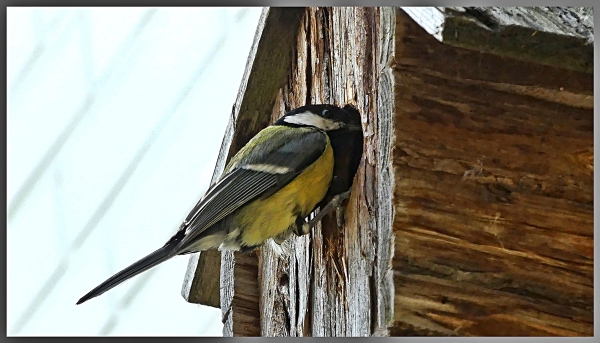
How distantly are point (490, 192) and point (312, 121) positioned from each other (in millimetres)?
373

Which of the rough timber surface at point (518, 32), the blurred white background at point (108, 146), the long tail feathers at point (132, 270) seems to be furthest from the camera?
the blurred white background at point (108, 146)

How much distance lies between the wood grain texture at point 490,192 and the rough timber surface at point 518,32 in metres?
0.03

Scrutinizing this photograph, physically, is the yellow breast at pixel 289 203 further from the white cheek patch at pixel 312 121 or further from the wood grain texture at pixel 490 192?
the wood grain texture at pixel 490 192

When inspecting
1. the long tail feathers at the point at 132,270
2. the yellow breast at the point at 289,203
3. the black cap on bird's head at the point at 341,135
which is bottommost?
the long tail feathers at the point at 132,270

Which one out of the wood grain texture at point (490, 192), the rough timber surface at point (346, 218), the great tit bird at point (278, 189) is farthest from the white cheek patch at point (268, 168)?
the wood grain texture at point (490, 192)

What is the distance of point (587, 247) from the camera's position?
1004 mm

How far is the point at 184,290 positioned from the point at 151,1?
663mm

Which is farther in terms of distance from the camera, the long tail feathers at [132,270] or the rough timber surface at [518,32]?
the long tail feathers at [132,270]

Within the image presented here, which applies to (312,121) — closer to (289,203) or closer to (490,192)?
(289,203)

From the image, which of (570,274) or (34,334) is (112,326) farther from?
(570,274)

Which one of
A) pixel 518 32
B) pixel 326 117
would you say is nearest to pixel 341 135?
pixel 326 117

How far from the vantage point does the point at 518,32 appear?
92 centimetres

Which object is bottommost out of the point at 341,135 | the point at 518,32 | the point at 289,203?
the point at 289,203

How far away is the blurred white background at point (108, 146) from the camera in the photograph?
1.31m
